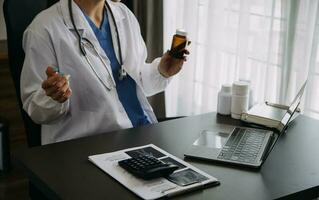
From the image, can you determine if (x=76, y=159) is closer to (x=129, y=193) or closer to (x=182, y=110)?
(x=129, y=193)

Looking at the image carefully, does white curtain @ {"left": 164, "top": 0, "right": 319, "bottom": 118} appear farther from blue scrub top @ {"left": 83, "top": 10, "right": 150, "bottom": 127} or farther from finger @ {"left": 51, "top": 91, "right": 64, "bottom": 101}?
finger @ {"left": 51, "top": 91, "right": 64, "bottom": 101}

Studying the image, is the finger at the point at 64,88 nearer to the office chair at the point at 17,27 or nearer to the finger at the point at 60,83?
the finger at the point at 60,83

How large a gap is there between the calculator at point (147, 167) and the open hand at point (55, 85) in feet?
0.97

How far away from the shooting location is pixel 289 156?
1.56 meters

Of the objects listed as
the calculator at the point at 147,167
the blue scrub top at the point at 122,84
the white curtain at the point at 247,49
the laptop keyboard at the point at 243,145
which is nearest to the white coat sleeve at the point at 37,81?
the blue scrub top at the point at 122,84

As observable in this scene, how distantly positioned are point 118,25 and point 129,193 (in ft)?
3.01

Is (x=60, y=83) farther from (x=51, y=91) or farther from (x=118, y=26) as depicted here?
(x=118, y=26)

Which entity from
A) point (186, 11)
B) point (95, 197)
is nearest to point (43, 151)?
point (95, 197)

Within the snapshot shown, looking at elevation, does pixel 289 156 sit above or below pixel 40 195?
above

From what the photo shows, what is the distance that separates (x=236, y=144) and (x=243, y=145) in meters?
0.02

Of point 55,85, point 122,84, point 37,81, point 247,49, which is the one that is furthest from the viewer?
point 247,49

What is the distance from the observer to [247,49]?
256 cm

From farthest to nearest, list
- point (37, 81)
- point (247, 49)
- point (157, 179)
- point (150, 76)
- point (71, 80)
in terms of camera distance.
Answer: point (247, 49)
point (150, 76)
point (71, 80)
point (37, 81)
point (157, 179)

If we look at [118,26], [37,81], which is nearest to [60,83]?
[37,81]
